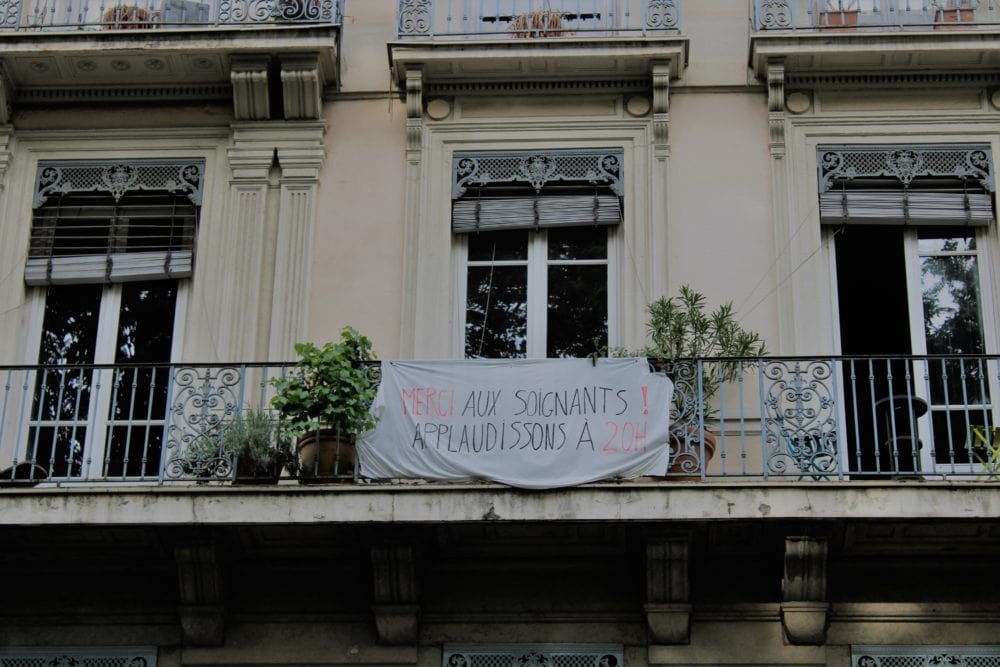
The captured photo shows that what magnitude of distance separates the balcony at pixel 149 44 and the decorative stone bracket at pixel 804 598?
5.12 meters

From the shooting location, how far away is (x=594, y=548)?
33.9 feet

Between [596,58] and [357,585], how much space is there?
14.0 ft

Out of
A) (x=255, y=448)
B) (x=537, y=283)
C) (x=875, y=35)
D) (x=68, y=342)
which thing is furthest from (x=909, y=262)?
(x=68, y=342)

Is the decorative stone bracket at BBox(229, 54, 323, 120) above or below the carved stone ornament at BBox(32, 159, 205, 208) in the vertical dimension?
above

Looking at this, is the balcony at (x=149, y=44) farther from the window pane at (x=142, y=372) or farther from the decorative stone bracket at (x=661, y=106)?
the decorative stone bracket at (x=661, y=106)

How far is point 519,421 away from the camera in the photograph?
403 inches

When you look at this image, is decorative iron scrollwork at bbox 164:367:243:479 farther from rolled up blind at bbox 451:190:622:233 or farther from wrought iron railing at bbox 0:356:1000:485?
rolled up blind at bbox 451:190:622:233

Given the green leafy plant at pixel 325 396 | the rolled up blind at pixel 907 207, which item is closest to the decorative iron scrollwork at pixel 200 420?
the green leafy plant at pixel 325 396

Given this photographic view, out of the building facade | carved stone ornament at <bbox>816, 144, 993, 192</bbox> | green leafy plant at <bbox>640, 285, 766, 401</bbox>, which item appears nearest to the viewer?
the building facade

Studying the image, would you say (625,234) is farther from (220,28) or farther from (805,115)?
(220,28)

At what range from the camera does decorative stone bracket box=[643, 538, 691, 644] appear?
9953mm

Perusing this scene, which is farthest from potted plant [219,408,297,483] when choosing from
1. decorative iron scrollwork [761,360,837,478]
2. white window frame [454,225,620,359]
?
decorative iron scrollwork [761,360,837,478]

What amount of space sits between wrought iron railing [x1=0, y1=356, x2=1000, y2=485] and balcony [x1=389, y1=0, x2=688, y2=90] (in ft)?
8.44

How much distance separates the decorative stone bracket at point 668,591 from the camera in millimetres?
9953
